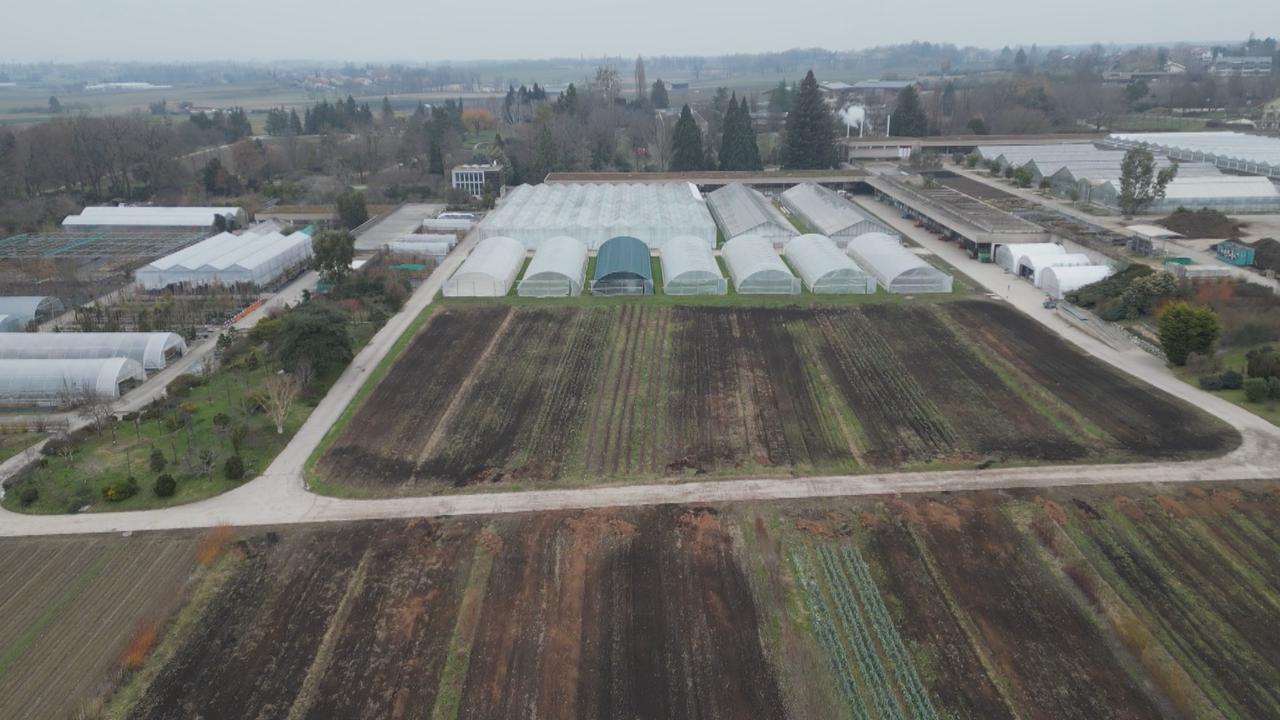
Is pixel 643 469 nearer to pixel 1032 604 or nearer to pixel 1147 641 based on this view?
pixel 1032 604

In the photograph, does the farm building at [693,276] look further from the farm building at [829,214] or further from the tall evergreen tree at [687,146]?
the tall evergreen tree at [687,146]

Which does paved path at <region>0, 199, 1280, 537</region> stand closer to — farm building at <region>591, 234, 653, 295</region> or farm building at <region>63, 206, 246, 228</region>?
farm building at <region>591, 234, 653, 295</region>

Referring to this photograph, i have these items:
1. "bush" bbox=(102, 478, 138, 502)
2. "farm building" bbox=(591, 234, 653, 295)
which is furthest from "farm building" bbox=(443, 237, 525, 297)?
"bush" bbox=(102, 478, 138, 502)

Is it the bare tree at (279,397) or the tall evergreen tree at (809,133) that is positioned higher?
the tall evergreen tree at (809,133)

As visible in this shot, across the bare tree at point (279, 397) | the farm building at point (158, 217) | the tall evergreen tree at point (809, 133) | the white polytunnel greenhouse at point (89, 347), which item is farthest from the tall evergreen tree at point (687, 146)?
the bare tree at point (279, 397)

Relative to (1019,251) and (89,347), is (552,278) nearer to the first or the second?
(89,347)

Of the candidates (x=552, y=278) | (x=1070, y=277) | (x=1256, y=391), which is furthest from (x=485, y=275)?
(x=1256, y=391)

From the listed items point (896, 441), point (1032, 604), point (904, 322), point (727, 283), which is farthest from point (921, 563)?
point (727, 283)

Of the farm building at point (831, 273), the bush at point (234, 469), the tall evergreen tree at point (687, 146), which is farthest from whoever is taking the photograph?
the tall evergreen tree at point (687, 146)
